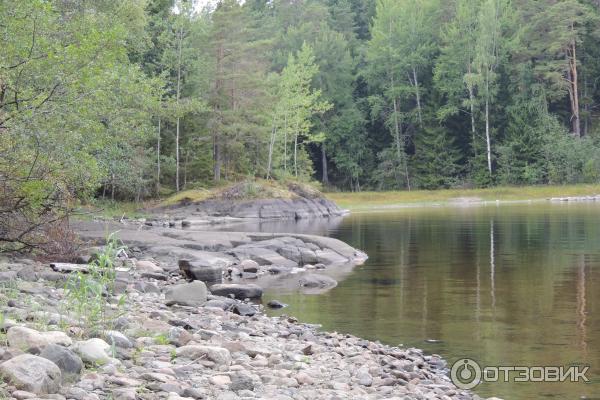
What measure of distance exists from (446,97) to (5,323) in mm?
71325

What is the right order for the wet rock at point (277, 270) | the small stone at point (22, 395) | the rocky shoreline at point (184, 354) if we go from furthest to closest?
the wet rock at point (277, 270), the rocky shoreline at point (184, 354), the small stone at point (22, 395)

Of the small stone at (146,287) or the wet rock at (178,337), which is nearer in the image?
the wet rock at (178,337)

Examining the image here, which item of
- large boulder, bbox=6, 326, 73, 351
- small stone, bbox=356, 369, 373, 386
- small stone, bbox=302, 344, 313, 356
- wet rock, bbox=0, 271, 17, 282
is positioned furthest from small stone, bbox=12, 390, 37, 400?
wet rock, bbox=0, 271, 17, 282

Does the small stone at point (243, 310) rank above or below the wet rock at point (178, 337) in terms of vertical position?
below

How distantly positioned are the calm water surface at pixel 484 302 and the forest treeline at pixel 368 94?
45.2 feet

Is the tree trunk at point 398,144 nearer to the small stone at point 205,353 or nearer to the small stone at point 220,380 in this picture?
the small stone at point 205,353

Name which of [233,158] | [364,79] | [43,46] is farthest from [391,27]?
[43,46]

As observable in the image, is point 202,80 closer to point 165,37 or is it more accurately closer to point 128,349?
point 165,37

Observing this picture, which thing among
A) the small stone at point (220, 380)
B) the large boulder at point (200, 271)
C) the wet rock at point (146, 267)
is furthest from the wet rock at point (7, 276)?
the large boulder at point (200, 271)

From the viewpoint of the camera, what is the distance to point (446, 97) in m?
74.8

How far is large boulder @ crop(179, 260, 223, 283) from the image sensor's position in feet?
57.0

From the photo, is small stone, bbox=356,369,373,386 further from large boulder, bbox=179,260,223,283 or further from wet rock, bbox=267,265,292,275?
wet rock, bbox=267,265,292,275

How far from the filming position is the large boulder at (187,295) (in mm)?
12414

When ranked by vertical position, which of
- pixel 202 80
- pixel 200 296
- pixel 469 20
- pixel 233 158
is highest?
pixel 469 20
